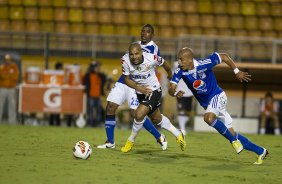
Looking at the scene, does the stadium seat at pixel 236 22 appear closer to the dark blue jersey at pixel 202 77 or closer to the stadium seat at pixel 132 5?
the stadium seat at pixel 132 5

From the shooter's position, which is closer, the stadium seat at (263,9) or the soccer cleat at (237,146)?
the soccer cleat at (237,146)

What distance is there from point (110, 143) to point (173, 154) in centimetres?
123

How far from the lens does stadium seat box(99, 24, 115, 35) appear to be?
A: 24062mm

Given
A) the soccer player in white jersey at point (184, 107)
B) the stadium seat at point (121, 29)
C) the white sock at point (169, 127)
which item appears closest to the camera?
the white sock at point (169, 127)

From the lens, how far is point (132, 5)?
80.0 ft

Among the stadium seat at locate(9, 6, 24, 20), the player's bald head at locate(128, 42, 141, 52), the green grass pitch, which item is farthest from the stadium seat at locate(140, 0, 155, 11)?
the player's bald head at locate(128, 42, 141, 52)

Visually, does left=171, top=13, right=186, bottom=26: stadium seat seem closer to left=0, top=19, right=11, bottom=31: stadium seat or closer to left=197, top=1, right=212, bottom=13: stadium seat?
left=197, top=1, right=212, bottom=13: stadium seat

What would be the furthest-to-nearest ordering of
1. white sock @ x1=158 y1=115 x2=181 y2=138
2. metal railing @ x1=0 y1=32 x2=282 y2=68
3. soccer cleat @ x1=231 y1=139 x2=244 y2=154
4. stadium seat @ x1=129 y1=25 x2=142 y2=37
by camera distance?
stadium seat @ x1=129 y1=25 x2=142 y2=37, metal railing @ x1=0 y1=32 x2=282 y2=68, white sock @ x1=158 y1=115 x2=181 y2=138, soccer cleat @ x1=231 y1=139 x2=244 y2=154

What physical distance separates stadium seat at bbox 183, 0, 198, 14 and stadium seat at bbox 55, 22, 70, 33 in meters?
3.73

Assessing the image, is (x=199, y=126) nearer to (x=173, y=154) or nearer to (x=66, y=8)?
(x=66, y=8)

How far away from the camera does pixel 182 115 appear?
1952 centimetres

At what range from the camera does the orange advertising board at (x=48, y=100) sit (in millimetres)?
21312

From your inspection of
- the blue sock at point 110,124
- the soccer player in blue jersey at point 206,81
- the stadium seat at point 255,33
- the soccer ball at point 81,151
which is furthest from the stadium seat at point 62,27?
the soccer ball at point 81,151

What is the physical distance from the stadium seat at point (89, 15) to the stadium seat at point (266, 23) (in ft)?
17.2
